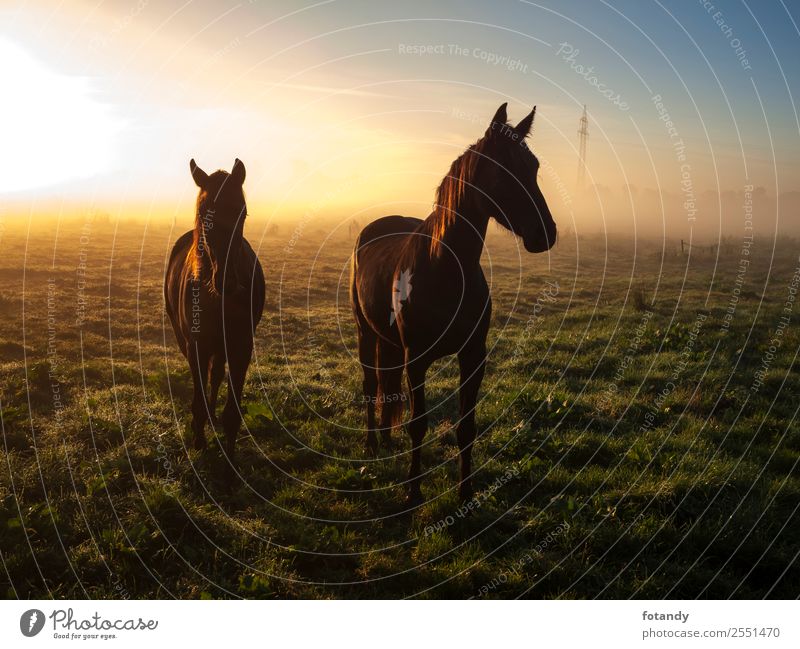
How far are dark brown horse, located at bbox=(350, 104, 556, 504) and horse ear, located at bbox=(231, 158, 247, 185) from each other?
1926 millimetres

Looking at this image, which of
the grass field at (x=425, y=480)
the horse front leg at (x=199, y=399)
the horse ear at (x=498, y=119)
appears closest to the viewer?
the grass field at (x=425, y=480)

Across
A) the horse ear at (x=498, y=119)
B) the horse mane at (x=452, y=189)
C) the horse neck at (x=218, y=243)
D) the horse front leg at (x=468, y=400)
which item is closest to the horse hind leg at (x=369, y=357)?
the horse front leg at (x=468, y=400)

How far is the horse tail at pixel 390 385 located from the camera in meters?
6.91

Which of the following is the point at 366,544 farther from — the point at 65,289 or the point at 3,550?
the point at 65,289

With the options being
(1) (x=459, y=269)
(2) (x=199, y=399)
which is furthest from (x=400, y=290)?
(2) (x=199, y=399)

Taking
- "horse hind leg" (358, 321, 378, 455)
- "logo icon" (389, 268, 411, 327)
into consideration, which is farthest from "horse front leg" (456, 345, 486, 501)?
"horse hind leg" (358, 321, 378, 455)

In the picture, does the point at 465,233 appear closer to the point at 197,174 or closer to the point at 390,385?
the point at 390,385

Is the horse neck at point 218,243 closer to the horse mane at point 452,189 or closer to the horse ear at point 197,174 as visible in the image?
the horse ear at point 197,174

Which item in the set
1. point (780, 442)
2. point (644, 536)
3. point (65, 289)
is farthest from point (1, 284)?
point (780, 442)

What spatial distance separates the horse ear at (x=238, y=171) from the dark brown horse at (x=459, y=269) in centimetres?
193

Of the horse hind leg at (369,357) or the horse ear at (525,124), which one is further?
the horse hind leg at (369,357)

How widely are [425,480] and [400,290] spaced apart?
2.26 meters
